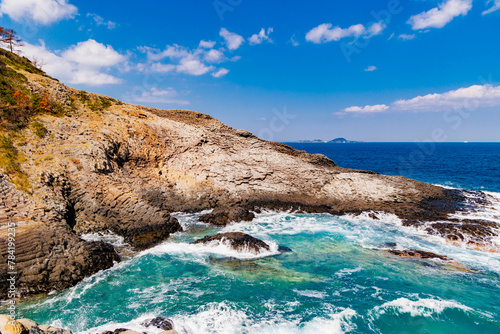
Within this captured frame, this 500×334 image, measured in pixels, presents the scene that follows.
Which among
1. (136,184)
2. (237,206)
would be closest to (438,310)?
(237,206)

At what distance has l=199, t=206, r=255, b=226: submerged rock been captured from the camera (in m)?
27.2

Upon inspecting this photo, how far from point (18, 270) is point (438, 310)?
23.6 meters

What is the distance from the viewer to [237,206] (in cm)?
3106

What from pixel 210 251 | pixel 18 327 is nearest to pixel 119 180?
pixel 210 251

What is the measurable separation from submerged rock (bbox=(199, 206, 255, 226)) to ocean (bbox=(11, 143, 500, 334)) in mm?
4421

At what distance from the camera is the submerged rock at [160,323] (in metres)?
11.4

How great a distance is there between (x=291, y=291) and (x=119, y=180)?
20830 millimetres

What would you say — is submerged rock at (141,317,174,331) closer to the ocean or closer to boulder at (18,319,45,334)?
the ocean

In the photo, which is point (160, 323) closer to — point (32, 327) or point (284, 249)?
point (32, 327)

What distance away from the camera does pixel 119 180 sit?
26688 mm

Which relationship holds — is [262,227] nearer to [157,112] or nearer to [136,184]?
[136,184]

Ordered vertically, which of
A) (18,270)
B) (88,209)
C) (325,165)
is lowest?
(18,270)

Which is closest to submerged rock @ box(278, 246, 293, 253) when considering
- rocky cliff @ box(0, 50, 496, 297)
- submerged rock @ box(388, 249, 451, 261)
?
submerged rock @ box(388, 249, 451, 261)

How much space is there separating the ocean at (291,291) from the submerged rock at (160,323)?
0.88ft
